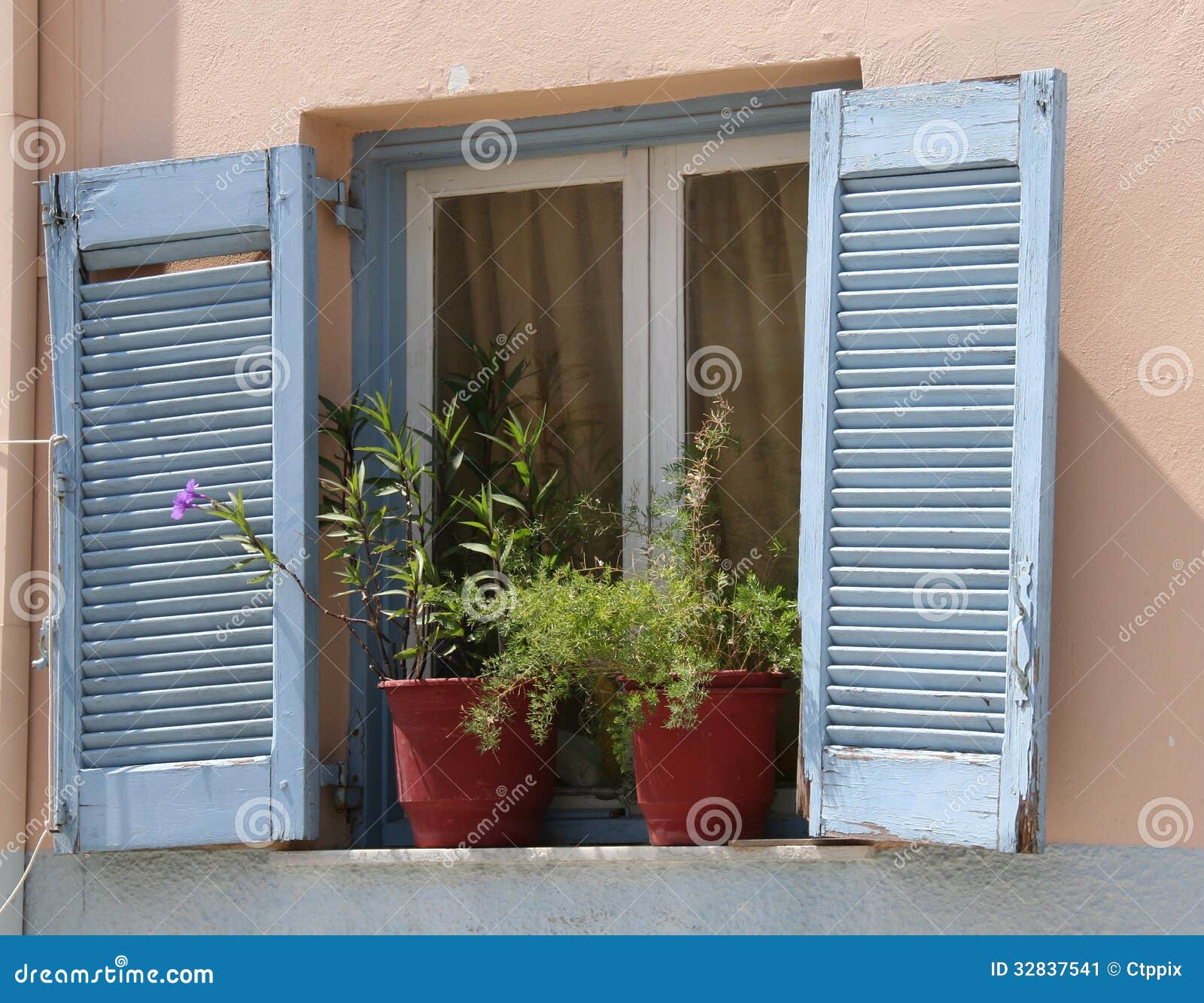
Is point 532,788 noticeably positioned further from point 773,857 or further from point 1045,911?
point 1045,911

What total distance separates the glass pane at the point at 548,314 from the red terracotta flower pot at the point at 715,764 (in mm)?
661

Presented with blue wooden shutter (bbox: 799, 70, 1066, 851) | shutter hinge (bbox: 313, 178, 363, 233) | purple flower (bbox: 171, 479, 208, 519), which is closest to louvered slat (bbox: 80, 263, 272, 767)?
purple flower (bbox: 171, 479, 208, 519)

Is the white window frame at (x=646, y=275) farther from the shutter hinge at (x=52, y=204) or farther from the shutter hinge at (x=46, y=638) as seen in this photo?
the shutter hinge at (x=46, y=638)

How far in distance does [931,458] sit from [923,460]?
0.02 meters

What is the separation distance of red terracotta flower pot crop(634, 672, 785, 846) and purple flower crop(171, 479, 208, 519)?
3.90 feet

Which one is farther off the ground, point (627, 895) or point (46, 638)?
point (46, 638)

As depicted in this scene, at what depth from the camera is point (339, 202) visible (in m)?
4.62

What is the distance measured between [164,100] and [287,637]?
5.07 feet

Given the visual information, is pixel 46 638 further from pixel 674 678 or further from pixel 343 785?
pixel 674 678

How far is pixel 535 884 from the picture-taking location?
13.6 feet

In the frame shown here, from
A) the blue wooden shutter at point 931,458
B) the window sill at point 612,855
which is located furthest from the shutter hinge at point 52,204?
the blue wooden shutter at point 931,458

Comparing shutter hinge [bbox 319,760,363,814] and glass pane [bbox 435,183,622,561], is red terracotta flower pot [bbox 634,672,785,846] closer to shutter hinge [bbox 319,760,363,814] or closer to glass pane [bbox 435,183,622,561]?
glass pane [bbox 435,183,622,561]

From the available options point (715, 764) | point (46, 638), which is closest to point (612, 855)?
point (715, 764)

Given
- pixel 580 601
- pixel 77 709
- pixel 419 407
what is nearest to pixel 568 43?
pixel 419 407
